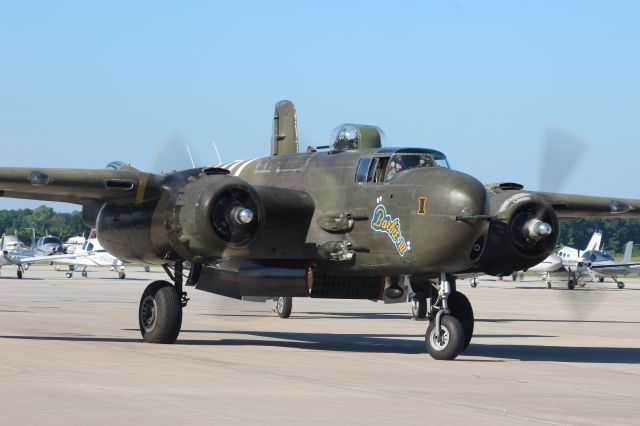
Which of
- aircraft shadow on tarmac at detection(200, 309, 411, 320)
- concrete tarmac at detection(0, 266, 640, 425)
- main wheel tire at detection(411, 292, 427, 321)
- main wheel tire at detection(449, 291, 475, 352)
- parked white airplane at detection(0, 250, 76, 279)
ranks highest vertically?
main wheel tire at detection(449, 291, 475, 352)

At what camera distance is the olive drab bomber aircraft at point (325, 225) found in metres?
18.4

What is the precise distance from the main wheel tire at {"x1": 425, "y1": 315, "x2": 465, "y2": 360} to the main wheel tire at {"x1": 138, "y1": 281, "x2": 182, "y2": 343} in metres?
5.25

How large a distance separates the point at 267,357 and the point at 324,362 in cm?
131

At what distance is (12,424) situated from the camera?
10.3 meters

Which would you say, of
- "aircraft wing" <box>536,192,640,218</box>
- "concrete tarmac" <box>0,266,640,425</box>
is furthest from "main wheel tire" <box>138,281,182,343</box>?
"aircraft wing" <box>536,192,640,218</box>

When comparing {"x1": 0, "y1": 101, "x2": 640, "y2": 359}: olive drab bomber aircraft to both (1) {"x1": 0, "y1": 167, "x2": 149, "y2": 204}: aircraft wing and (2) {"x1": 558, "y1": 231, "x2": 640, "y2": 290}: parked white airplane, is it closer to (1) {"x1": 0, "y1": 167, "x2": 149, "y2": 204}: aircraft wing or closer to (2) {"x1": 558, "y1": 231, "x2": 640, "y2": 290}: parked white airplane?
(1) {"x1": 0, "y1": 167, "x2": 149, "y2": 204}: aircraft wing

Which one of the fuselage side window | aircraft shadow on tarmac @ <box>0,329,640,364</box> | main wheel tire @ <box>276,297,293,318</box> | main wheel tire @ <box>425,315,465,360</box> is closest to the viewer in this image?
main wheel tire @ <box>425,315,465,360</box>

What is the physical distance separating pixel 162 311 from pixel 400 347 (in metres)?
5.29

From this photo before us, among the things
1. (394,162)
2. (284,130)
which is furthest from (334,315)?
(394,162)

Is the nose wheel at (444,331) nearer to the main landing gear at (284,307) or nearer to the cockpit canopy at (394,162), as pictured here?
the cockpit canopy at (394,162)

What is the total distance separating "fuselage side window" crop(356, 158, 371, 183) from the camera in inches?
778

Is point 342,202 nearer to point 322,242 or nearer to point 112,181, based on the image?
point 322,242

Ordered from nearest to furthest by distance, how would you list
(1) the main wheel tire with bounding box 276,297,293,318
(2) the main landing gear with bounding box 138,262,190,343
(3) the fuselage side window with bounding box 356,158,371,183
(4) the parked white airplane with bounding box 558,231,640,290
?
(3) the fuselage side window with bounding box 356,158,371,183 → (2) the main landing gear with bounding box 138,262,190,343 → (1) the main wheel tire with bounding box 276,297,293,318 → (4) the parked white airplane with bounding box 558,231,640,290

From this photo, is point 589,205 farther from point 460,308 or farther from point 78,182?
point 78,182
